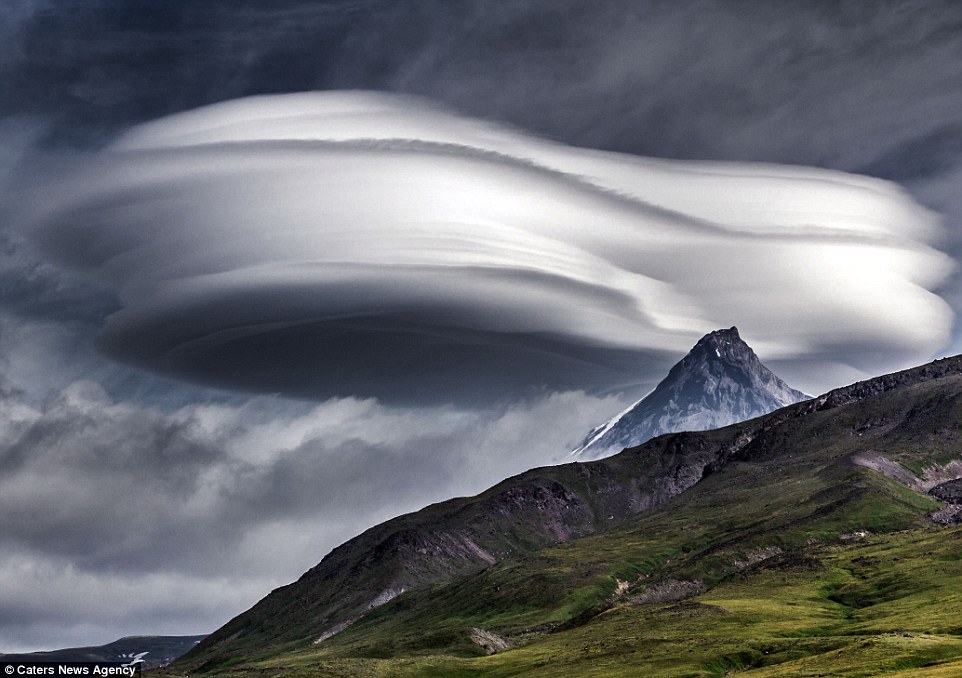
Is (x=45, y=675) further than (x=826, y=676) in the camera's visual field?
No

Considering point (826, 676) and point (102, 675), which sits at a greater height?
point (102, 675)

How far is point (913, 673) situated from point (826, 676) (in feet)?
64.8

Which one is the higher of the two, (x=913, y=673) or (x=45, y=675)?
(x=45, y=675)

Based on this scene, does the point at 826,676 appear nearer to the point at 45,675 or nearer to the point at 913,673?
the point at 913,673

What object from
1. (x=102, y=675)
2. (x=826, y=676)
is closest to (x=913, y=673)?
(x=826, y=676)

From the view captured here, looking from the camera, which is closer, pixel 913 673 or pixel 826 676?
pixel 913 673

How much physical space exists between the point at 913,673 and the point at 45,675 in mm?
144135

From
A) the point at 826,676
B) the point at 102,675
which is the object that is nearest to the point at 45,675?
the point at 102,675

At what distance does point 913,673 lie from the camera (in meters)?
183

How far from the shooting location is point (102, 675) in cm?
18162

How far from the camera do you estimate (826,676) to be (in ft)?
656

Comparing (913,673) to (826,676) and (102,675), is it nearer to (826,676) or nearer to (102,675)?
(826,676)

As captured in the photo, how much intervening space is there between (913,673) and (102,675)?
134310 mm

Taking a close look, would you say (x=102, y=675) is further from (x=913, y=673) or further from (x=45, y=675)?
(x=913, y=673)
